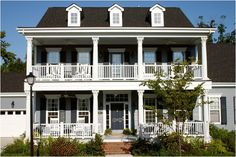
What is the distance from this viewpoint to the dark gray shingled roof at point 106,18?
23.0 metres

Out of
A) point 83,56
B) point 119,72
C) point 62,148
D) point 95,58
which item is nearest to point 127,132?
point 119,72

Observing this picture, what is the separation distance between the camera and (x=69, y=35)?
67.6 ft

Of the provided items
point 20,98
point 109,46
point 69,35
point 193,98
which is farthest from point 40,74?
point 193,98

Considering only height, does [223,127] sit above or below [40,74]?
below

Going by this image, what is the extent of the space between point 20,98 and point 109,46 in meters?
9.67

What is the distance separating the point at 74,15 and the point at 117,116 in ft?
24.0

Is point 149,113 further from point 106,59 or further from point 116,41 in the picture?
point 116,41

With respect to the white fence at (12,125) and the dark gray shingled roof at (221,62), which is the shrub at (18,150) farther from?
the dark gray shingled roof at (221,62)

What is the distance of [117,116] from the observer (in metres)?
23.3

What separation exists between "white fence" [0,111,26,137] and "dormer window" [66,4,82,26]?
10.0m

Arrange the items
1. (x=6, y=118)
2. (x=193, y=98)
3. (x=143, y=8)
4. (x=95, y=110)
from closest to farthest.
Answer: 1. (x=193, y=98)
2. (x=95, y=110)
3. (x=143, y=8)
4. (x=6, y=118)

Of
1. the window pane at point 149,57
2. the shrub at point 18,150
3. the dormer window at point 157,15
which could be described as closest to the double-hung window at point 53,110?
the shrub at point 18,150

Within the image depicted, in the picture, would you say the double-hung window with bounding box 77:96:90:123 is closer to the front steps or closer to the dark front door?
the dark front door

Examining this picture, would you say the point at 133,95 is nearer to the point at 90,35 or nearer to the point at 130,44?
the point at 130,44
